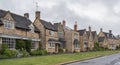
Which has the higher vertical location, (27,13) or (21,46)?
(27,13)

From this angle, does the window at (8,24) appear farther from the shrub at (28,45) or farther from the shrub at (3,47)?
the shrub at (28,45)

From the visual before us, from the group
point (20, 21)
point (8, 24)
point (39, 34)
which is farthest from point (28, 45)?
point (39, 34)

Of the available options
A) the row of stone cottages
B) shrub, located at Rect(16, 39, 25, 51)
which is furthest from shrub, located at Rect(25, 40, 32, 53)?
shrub, located at Rect(16, 39, 25, 51)

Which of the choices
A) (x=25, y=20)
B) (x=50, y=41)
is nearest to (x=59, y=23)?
(x=50, y=41)

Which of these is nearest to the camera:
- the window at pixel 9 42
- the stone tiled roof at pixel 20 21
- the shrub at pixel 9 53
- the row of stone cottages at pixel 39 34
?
the shrub at pixel 9 53

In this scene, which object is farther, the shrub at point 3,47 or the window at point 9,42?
the window at point 9,42

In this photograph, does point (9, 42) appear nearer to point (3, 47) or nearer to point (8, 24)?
point (3, 47)

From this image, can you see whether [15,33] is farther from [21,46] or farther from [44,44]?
[44,44]

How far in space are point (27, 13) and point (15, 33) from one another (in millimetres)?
12180

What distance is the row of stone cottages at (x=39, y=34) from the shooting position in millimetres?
43625

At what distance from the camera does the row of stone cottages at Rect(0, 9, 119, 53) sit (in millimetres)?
43625

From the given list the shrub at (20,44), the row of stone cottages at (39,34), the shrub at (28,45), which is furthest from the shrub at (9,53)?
the shrub at (28,45)

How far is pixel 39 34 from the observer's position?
57.0 meters

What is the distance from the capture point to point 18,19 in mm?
50031
